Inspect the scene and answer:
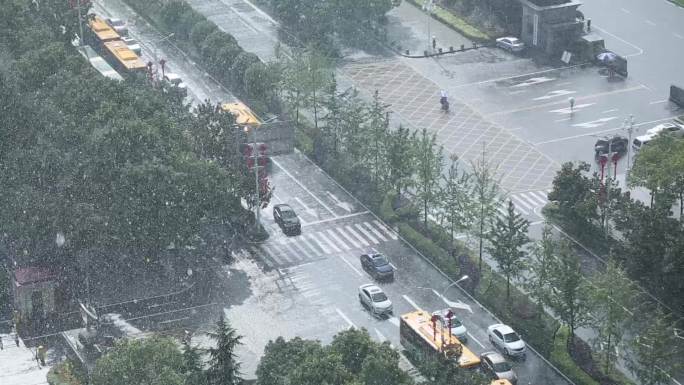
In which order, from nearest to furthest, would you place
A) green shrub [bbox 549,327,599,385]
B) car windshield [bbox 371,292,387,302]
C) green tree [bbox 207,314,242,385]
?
green tree [bbox 207,314,242,385], green shrub [bbox 549,327,599,385], car windshield [bbox 371,292,387,302]

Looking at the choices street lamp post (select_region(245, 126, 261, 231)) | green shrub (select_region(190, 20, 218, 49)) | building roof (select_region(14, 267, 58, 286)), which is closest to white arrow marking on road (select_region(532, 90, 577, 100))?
green shrub (select_region(190, 20, 218, 49))

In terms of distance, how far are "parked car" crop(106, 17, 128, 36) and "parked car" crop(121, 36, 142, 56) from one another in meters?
1.48

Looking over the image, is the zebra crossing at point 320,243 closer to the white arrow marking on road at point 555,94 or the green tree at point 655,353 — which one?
the green tree at point 655,353

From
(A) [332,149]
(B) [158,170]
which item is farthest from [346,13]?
(B) [158,170]

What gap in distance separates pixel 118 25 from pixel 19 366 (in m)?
76.3

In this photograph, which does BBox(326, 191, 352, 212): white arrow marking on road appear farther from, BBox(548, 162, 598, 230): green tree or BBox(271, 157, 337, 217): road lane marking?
BBox(548, 162, 598, 230): green tree

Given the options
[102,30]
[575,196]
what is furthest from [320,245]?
[102,30]

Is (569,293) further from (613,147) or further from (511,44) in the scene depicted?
(511,44)

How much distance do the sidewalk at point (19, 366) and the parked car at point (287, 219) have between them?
27.4 meters

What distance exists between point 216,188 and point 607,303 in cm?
3596

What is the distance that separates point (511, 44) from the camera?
167875mm

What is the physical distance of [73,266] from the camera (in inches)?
4808

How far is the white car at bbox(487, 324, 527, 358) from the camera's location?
4294 inches

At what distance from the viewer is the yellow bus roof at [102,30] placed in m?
169
